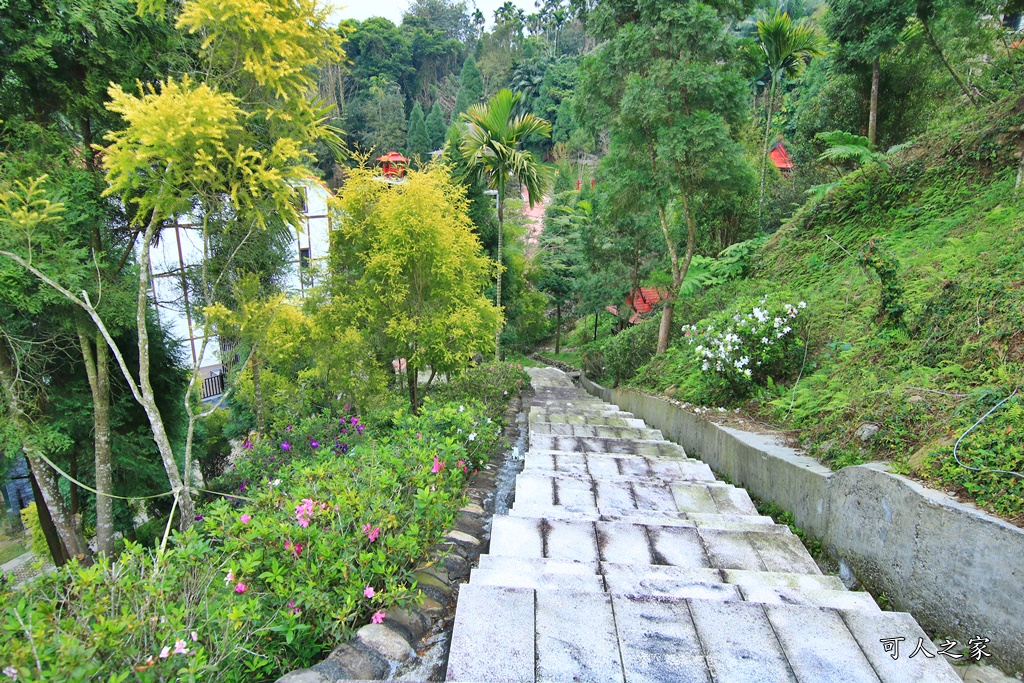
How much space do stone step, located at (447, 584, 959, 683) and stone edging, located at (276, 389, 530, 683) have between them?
312mm

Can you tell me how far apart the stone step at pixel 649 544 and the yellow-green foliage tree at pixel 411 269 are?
5.04m

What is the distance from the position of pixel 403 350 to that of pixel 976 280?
6.48 m

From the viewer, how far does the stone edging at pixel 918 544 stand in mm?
2293

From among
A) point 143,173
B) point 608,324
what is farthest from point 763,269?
point 608,324

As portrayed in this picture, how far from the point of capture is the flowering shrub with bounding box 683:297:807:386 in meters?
5.26

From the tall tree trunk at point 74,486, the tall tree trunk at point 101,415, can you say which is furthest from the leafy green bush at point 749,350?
the tall tree trunk at point 74,486

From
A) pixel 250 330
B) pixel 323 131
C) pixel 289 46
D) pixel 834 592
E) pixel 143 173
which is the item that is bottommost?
pixel 834 592

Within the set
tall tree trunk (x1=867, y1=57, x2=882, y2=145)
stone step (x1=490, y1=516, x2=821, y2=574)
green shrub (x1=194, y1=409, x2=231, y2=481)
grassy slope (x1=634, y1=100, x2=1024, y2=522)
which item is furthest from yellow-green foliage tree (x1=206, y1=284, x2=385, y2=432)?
tall tree trunk (x1=867, y1=57, x2=882, y2=145)

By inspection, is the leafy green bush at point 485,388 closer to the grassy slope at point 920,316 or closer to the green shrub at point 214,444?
the grassy slope at point 920,316

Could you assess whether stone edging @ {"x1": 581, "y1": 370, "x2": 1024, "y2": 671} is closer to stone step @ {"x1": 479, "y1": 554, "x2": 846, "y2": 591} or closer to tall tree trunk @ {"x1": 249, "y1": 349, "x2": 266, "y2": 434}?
stone step @ {"x1": 479, "y1": 554, "x2": 846, "y2": 591}

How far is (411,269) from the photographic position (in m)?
7.80

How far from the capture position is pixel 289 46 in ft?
16.6

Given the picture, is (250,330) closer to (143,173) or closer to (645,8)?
(143,173)

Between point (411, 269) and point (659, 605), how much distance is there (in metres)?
6.32
